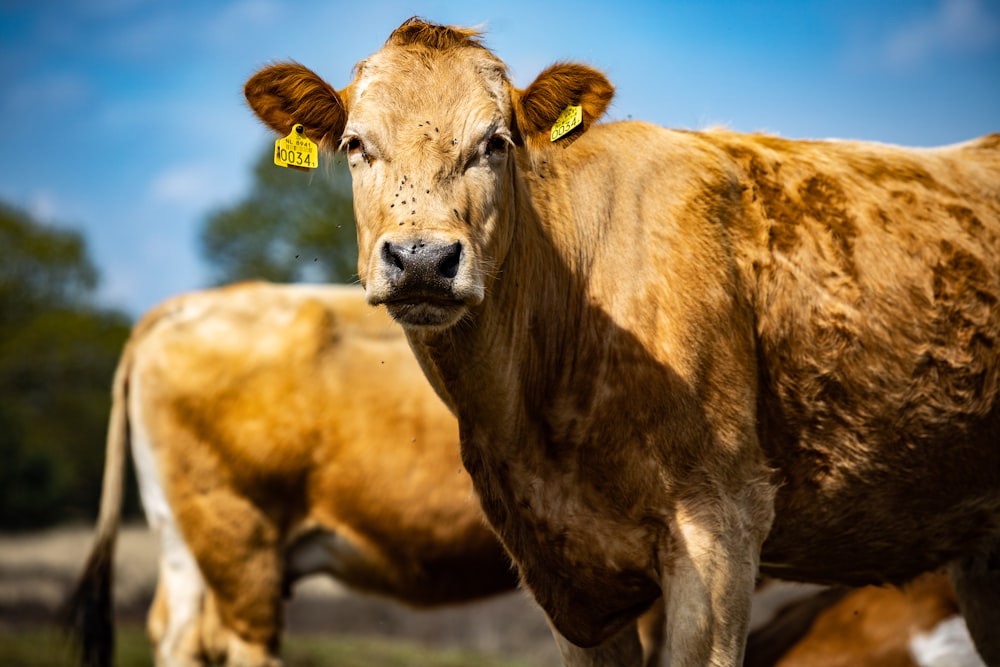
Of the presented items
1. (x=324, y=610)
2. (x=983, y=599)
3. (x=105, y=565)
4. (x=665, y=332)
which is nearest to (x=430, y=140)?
(x=665, y=332)

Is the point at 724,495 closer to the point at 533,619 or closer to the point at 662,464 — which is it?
the point at 662,464

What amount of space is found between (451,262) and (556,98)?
967 millimetres

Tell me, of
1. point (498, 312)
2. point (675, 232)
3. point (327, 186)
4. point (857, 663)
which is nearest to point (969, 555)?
point (857, 663)

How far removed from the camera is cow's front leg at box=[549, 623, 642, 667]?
166 inches

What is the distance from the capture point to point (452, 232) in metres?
3.42

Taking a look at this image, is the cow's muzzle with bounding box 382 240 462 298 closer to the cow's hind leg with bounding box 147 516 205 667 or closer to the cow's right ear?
the cow's right ear

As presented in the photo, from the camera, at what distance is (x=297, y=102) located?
4.23m

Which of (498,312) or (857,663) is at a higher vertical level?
(498,312)

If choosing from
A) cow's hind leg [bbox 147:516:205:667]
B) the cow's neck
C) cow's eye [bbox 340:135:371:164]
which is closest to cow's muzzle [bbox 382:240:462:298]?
the cow's neck

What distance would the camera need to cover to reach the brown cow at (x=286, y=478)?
7426mm

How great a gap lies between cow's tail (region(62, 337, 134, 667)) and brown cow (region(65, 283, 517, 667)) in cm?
10

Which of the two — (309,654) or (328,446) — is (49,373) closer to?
(309,654)

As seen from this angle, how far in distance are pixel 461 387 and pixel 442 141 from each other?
2.88 ft

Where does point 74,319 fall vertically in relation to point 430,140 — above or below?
below
